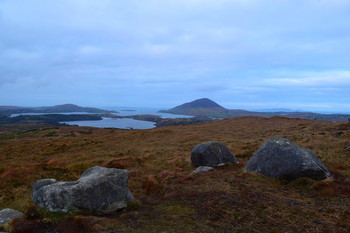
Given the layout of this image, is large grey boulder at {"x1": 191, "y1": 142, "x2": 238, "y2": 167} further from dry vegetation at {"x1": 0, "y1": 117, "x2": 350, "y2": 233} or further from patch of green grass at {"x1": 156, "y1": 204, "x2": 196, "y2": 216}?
patch of green grass at {"x1": 156, "y1": 204, "x2": 196, "y2": 216}

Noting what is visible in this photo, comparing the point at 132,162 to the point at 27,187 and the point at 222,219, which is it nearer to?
the point at 27,187

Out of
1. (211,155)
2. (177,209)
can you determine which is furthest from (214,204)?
(211,155)

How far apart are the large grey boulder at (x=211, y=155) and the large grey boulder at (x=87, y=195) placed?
29.6 ft

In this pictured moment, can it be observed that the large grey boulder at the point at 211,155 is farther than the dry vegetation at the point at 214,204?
Yes

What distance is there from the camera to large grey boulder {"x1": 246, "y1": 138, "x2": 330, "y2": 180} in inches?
550

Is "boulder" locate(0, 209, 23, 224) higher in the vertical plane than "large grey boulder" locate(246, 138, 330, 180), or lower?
lower

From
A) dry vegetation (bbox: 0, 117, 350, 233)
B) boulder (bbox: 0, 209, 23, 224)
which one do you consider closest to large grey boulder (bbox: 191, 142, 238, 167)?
dry vegetation (bbox: 0, 117, 350, 233)

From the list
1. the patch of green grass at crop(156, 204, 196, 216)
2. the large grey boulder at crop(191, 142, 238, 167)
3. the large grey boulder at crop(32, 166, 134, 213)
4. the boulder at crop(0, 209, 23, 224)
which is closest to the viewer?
the boulder at crop(0, 209, 23, 224)

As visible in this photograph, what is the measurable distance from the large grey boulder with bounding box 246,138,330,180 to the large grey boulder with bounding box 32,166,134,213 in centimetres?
831

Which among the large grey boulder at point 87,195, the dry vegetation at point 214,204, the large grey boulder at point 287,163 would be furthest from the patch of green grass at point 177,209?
the large grey boulder at point 287,163

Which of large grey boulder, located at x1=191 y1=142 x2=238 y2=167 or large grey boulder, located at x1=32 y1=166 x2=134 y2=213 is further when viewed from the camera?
large grey boulder, located at x1=191 y1=142 x2=238 y2=167

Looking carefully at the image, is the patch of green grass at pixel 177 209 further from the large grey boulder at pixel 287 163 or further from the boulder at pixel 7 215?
the large grey boulder at pixel 287 163

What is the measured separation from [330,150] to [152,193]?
55.4 ft

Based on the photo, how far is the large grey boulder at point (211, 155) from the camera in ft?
63.8
